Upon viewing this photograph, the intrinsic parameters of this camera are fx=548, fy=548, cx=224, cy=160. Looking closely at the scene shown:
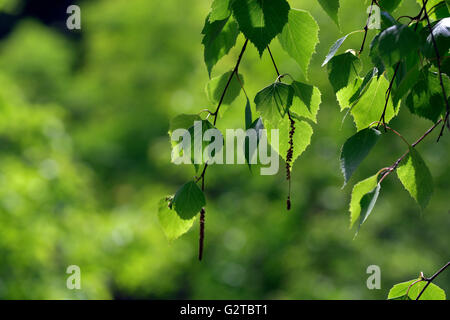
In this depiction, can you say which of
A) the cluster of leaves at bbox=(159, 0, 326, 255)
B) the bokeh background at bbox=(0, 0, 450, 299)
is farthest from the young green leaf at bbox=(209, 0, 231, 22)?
the bokeh background at bbox=(0, 0, 450, 299)

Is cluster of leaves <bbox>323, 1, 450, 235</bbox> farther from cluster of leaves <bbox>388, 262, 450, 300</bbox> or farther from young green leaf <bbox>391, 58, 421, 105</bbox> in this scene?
cluster of leaves <bbox>388, 262, 450, 300</bbox>

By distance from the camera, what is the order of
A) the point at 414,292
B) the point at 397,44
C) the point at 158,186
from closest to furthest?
the point at 397,44 → the point at 414,292 → the point at 158,186

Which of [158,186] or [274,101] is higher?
[158,186]

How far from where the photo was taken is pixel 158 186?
7.43m

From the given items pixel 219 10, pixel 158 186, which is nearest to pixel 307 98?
pixel 219 10

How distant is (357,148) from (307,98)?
9 centimetres

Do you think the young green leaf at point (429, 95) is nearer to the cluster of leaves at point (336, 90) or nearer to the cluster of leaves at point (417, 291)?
the cluster of leaves at point (336, 90)

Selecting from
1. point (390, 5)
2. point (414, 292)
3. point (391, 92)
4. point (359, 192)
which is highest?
point (390, 5)

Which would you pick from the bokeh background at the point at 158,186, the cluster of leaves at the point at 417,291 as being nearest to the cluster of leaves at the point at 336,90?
the cluster of leaves at the point at 417,291

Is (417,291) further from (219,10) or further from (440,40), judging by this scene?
(219,10)

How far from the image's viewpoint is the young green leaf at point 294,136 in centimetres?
62

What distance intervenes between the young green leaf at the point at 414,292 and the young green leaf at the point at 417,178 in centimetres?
14

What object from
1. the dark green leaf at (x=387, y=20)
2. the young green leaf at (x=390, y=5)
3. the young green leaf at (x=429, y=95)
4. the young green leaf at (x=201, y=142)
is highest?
the young green leaf at (x=390, y=5)

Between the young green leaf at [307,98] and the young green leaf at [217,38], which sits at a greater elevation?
the young green leaf at [217,38]
